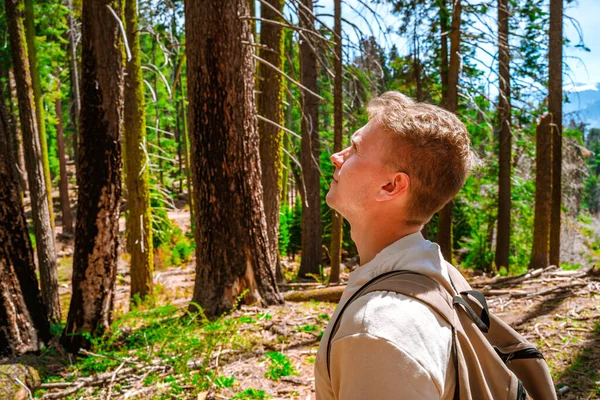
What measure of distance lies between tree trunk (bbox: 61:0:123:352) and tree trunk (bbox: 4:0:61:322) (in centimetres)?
488

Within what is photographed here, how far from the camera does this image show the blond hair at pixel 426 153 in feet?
4.68

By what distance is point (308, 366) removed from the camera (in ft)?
13.8

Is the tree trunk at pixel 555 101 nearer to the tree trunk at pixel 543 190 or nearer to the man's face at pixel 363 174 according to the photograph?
the tree trunk at pixel 543 190

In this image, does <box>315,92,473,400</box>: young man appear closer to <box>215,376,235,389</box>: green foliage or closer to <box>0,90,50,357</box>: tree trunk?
<box>215,376,235,389</box>: green foliage

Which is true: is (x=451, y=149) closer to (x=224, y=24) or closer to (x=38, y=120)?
(x=224, y=24)

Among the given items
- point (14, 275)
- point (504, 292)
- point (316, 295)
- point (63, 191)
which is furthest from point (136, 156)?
point (63, 191)

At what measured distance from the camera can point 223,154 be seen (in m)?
5.12

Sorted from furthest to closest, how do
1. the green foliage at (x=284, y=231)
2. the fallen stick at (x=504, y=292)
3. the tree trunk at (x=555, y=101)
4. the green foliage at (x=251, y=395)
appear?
1. the green foliage at (x=284, y=231)
2. the tree trunk at (x=555, y=101)
3. the fallen stick at (x=504, y=292)
4. the green foliage at (x=251, y=395)

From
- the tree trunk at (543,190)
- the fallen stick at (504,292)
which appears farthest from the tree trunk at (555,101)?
the fallen stick at (504,292)

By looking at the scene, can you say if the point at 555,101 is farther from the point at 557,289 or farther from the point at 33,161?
the point at 33,161

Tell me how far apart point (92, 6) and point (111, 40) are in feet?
1.35

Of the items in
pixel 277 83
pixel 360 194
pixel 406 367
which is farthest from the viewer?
pixel 277 83

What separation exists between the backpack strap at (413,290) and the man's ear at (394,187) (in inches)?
11.5

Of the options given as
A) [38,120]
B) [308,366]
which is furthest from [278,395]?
[38,120]
